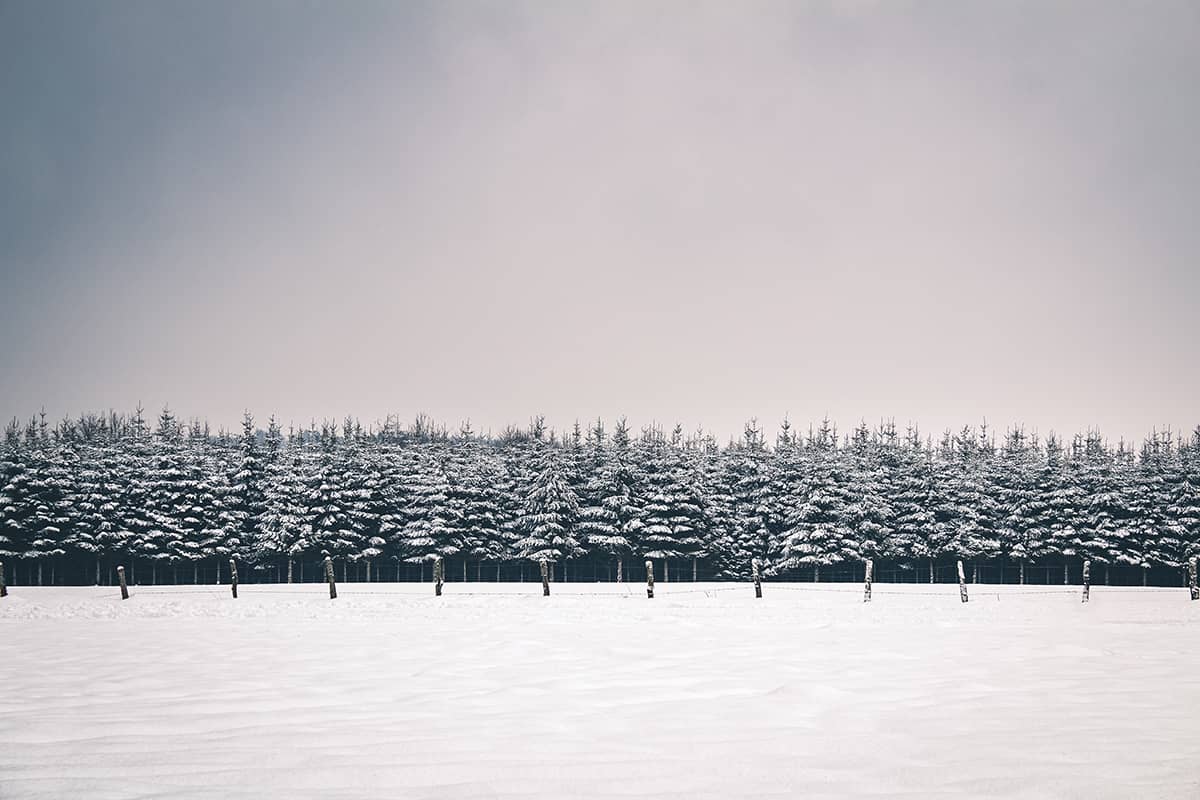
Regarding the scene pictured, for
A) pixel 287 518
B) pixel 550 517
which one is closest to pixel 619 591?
pixel 550 517

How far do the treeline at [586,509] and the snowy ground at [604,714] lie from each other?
4645 cm

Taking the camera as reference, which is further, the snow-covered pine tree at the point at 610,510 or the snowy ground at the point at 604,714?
the snow-covered pine tree at the point at 610,510

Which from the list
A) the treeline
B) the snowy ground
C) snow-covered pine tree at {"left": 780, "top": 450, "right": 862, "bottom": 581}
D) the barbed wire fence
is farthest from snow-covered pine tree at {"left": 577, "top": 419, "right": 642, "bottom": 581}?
the snowy ground

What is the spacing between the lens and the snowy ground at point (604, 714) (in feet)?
21.7

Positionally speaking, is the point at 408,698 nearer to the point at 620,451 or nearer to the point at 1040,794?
the point at 1040,794

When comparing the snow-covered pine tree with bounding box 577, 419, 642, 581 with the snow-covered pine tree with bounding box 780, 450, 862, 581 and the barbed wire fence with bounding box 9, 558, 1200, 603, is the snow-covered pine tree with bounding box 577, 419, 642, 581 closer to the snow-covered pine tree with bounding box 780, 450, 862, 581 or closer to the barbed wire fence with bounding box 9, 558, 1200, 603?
the snow-covered pine tree with bounding box 780, 450, 862, 581

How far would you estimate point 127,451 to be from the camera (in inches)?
2739

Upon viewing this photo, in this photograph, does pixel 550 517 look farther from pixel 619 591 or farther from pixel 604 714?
pixel 604 714

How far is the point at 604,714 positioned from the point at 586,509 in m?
57.4

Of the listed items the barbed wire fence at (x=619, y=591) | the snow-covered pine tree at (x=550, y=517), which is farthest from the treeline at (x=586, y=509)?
the barbed wire fence at (x=619, y=591)

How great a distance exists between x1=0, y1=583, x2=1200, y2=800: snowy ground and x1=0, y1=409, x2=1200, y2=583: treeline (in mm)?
46452

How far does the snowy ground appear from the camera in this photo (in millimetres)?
6629

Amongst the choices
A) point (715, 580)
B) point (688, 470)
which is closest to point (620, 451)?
point (688, 470)

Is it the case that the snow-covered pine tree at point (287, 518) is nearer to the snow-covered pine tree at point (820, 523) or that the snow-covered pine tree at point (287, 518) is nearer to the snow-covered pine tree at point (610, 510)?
the snow-covered pine tree at point (610, 510)
